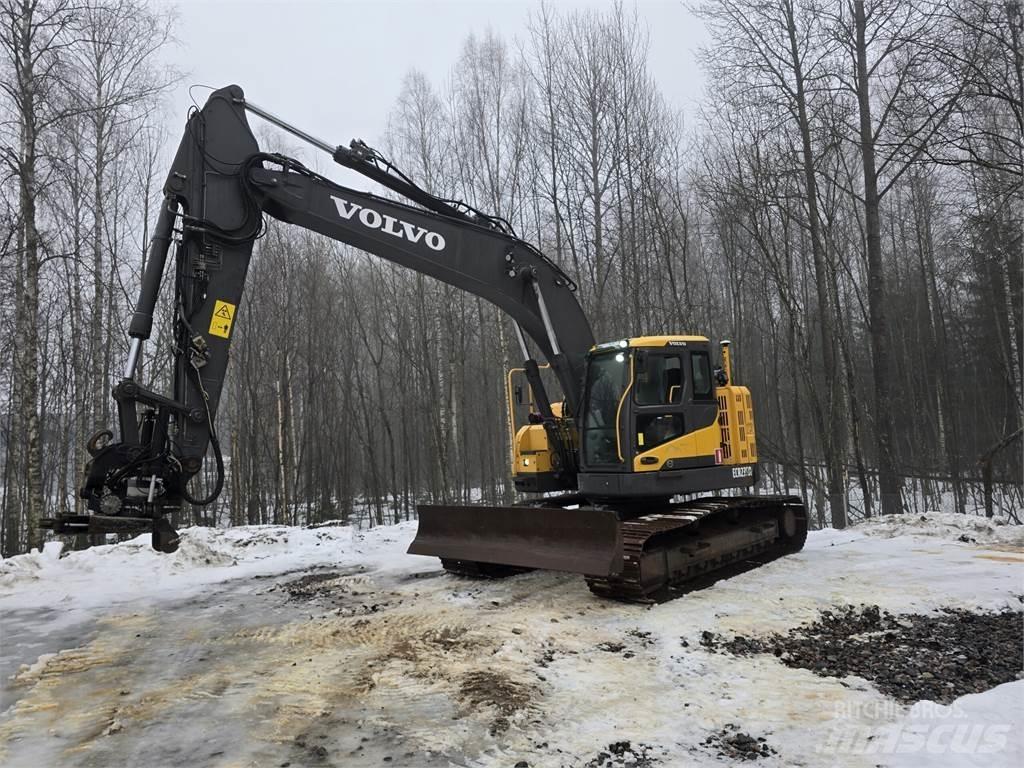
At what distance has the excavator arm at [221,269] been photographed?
4.97m

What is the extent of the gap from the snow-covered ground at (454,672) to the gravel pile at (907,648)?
0.63 ft

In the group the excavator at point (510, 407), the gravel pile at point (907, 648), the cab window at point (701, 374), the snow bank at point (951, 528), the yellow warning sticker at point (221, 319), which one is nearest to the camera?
the gravel pile at point (907, 648)

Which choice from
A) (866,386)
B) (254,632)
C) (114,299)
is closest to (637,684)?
(254,632)

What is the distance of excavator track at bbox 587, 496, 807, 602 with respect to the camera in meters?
5.86

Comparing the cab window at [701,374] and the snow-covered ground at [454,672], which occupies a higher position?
the cab window at [701,374]

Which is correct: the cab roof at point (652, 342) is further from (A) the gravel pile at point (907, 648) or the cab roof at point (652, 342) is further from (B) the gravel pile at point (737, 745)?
(B) the gravel pile at point (737, 745)

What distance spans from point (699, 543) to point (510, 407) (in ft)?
9.82

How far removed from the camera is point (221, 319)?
5.69 metres

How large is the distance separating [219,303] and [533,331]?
3428 mm

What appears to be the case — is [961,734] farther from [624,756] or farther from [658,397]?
[658,397]

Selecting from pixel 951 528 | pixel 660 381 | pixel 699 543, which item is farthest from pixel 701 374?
pixel 951 528

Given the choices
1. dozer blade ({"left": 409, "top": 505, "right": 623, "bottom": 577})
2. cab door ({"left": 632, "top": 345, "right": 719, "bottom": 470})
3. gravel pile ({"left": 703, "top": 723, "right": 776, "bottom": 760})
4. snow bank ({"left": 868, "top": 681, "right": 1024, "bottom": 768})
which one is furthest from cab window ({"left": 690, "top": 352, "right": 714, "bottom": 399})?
gravel pile ({"left": 703, "top": 723, "right": 776, "bottom": 760})

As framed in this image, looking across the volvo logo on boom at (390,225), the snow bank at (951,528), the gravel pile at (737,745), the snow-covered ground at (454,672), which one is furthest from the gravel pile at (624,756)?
the snow bank at (951,528)

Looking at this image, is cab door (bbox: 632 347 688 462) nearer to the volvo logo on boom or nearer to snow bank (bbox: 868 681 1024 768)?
the volvo logo on boom
